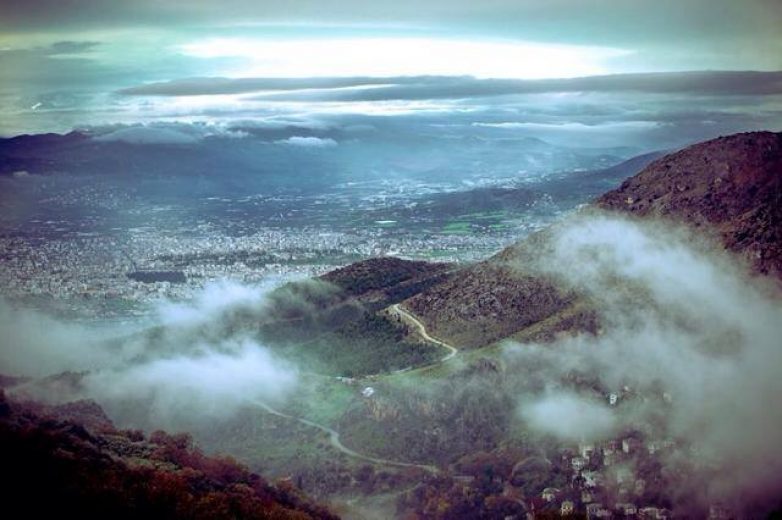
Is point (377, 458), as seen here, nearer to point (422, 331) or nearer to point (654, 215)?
point (422, 331)

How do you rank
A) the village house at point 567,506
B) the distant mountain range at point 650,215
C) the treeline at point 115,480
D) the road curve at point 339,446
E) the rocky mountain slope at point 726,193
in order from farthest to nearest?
the distant mountain range at point 650,215 → the rocky mountain slope at point 726,193 → the road curve at point 339,446 → the village house at point 567,506 → the treeline at point 115,480

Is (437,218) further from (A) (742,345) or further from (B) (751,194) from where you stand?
(A) (742,345)

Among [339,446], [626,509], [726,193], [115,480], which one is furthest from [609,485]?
[726,193]

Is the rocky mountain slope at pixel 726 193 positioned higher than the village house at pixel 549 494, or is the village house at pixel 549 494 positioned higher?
the rocky mountain slope at pixel 726 193

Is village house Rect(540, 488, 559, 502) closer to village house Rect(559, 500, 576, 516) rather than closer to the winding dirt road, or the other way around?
village house Rect(559, 500, 576, 516)

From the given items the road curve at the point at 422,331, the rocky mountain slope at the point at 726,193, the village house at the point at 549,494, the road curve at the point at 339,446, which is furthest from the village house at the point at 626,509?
the rocky mountain slope at the point at 726,193

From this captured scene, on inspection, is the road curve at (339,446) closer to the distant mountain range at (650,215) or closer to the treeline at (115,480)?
the treeline at (115,480)

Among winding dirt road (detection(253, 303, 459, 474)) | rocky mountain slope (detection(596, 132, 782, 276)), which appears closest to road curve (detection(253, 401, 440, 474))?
winding dirt road (detection(253, 303, 459, 474))
